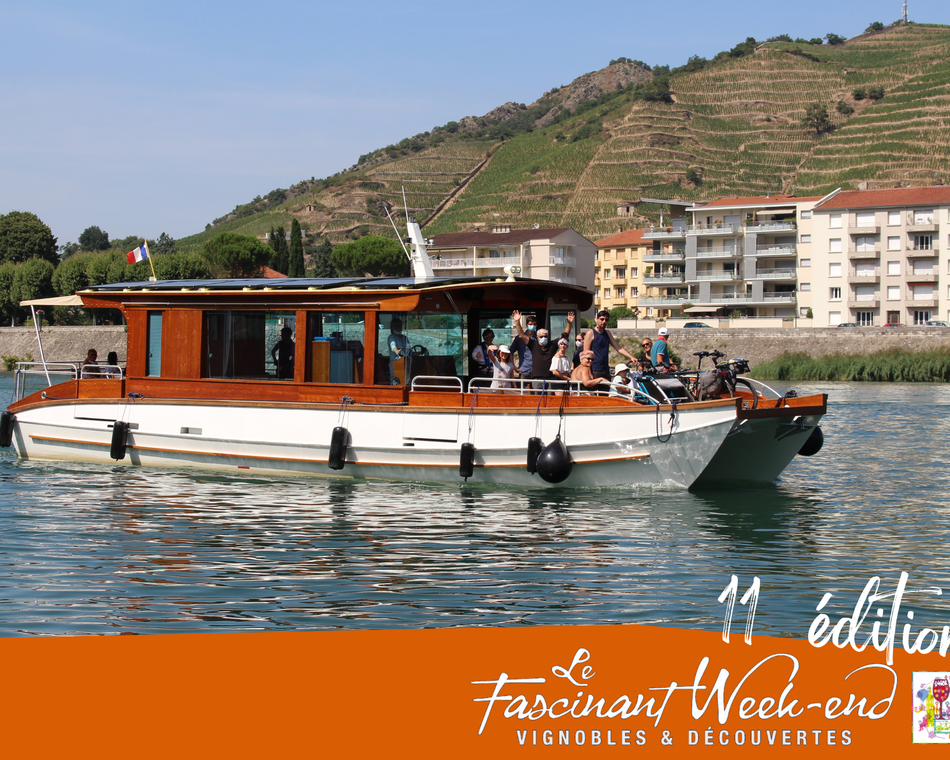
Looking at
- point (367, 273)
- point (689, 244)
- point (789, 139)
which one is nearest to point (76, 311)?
point (367, 273)

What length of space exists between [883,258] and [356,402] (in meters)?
68.1

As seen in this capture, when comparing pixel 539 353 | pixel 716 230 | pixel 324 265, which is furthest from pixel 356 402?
pixel 324 265

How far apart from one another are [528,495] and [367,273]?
294 feet

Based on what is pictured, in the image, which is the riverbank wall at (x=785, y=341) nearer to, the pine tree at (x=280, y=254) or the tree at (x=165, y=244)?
the pine tree at (x=280, y=254)

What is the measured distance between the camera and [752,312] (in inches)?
3211

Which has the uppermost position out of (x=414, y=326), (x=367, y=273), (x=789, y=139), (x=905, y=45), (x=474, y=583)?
(x=905, y=45)

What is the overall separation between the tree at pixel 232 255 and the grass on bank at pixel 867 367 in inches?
2180

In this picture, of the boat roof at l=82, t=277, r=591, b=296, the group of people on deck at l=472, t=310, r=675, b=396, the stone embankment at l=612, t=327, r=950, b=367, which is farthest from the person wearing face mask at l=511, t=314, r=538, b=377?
the stone embankment at l=612, t=327, r=950, b=367

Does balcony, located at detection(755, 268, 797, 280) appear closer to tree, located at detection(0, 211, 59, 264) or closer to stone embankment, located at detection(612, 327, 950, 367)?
stone embankment, located at detection(612, 327, 950, 367)

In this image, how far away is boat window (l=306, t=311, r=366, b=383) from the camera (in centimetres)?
1573

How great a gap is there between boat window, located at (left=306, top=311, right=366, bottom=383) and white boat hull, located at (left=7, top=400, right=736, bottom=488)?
0.54 m

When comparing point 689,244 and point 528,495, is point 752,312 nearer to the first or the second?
point 689,244

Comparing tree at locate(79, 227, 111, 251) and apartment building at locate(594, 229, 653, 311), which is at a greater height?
tree at locate(79, 227, 111, 251)

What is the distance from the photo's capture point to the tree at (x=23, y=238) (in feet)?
311
